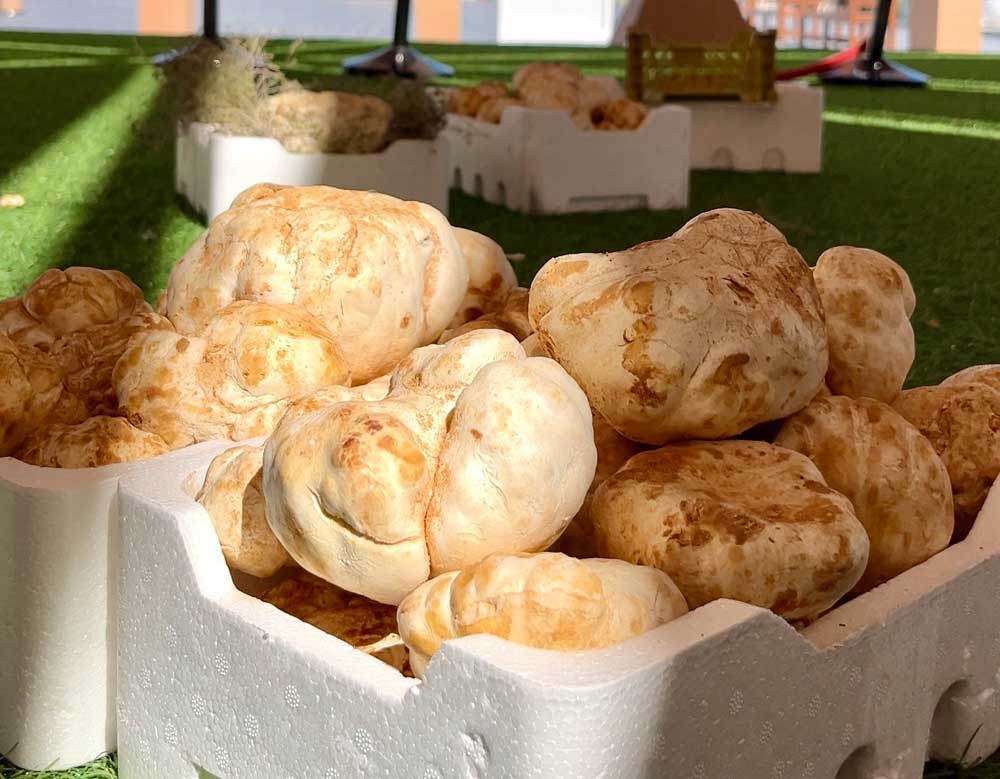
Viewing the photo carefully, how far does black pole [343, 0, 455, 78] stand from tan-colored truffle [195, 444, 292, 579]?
22.8 feet

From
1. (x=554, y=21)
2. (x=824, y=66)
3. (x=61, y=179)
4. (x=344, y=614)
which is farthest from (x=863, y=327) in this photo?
(x=554, y=21)

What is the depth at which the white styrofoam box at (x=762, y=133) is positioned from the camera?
5.95 metres

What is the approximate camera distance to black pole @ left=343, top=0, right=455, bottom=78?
8.40 metres

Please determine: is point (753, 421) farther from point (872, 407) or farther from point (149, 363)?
point (149, 363)

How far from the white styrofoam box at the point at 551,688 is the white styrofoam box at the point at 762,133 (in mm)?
4399

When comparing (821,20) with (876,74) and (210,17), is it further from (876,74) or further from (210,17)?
(210,17)

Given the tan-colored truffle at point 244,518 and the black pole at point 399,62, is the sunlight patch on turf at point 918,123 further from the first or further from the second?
the tan-colored truffle at point 244,518

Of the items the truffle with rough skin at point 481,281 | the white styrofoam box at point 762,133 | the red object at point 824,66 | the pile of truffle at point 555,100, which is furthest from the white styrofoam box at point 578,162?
the red object at point 824,66

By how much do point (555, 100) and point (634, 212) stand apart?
51 centimetres

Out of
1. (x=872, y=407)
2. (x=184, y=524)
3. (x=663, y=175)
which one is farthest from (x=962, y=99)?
(x=184, y=524)

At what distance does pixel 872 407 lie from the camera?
69.4 inches

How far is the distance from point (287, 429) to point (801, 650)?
55cm

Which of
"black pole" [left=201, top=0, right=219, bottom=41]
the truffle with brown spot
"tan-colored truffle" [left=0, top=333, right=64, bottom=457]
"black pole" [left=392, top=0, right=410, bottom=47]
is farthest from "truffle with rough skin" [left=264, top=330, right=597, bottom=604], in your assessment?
"black pole" [left=392, top=0, right=410, bottom=47]

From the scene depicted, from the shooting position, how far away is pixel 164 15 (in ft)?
61.6
